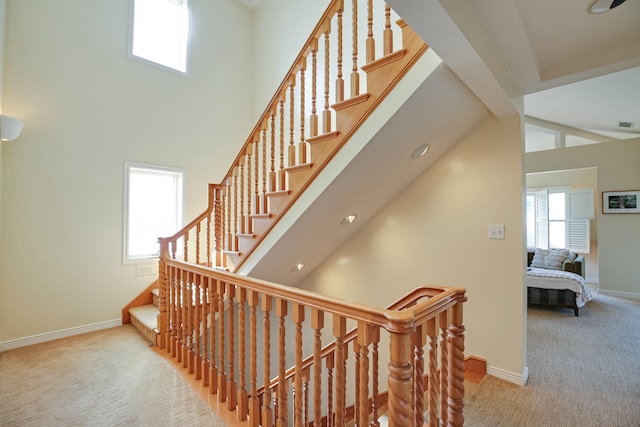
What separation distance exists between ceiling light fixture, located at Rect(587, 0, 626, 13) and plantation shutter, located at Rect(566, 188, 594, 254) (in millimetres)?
6473

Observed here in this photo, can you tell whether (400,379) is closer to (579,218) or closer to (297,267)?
(297,267)

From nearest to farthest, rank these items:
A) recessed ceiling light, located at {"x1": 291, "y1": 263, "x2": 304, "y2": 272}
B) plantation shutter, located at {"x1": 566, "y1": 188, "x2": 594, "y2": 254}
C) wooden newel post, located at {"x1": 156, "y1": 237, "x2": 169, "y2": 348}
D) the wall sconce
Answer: the wall sconce
wooden newel post, located at {"x1": 156, "y1": 237, "x2": 169, "y2": 348}
recessed ceiling light, located at {"x1": 291, "y1": 263, "x2": 304, "y2": 272}
plantation shutter, located at {"x1": 566, "y1": 188, "x2": 594, "y2": 254}

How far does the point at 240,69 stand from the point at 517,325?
16.8ft

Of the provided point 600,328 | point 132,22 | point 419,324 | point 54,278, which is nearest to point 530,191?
point 600,328

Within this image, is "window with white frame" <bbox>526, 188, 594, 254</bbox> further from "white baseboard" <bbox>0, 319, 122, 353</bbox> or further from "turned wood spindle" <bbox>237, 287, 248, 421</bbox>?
"white baseboard" <bbox>0, 319, 122, 353</bbox>

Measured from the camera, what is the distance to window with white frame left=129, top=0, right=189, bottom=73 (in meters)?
3.85

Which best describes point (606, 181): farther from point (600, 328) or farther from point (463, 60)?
point (463, 60)

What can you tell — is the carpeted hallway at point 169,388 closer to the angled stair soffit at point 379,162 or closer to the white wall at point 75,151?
the white wall at point 75,151

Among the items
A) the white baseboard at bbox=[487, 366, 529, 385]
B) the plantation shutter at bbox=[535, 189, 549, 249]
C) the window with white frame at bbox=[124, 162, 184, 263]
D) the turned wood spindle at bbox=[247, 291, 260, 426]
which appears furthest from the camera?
the plantation shutter at bbox=[535, 189, 549, 249]

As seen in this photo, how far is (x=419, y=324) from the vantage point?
1065 mm

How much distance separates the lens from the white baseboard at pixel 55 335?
2873 millimetres

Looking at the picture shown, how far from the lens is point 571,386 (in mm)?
2232

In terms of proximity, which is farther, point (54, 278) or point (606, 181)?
point (606, 181)

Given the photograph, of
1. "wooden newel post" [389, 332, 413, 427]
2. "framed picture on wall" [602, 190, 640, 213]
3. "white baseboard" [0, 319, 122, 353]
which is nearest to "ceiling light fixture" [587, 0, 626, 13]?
"wooden newel post" [389, 332, 413, 427]
